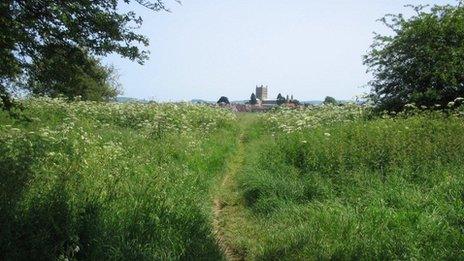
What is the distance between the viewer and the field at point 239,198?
5.15 meters

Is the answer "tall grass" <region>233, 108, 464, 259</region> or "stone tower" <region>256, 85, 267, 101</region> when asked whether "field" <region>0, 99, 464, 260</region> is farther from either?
"stone tower" <region>256, 85, 267, 101</region>

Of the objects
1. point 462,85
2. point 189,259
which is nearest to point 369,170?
point 189,259

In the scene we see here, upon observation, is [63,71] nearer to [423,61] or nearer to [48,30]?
[48,30]

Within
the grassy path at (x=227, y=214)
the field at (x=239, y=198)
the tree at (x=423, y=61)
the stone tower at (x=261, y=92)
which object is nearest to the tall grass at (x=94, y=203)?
the field at (x=239, y=198)

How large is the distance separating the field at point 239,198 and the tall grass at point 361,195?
3 cm

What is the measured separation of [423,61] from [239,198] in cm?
1062

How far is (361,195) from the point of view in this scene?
743cm

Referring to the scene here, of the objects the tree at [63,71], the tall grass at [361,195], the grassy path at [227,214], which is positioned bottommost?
the grassy path at [227,214]

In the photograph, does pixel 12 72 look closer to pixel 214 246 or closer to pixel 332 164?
pixel 214 246

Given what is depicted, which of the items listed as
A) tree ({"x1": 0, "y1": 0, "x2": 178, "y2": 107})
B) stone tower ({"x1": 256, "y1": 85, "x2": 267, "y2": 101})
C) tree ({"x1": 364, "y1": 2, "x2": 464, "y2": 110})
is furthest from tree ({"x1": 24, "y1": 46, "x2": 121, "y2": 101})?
stone tower ({"x1": 256, "y1": 85, "x2": 267, "y2": 101})

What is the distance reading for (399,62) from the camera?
1677 centimetres

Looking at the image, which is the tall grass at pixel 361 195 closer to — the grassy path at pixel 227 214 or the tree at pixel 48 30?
the grassy path at pixel 227 214

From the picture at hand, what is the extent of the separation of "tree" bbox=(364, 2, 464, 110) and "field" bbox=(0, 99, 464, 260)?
418 cm

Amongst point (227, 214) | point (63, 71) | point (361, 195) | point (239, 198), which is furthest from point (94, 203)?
point (361, 195)
